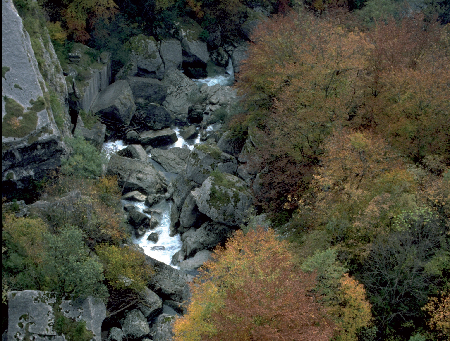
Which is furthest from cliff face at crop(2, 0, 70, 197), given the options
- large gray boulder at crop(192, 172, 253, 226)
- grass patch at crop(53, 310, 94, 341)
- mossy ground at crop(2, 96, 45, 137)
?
grass patch at crop(53, 310, 94, 341)

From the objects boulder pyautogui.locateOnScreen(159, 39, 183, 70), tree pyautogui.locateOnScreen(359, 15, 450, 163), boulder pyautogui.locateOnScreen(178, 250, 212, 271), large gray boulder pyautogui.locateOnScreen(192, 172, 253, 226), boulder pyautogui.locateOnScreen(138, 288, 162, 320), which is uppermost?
tree pyautogui.locateOnScreen(359, 15, 450, 163)

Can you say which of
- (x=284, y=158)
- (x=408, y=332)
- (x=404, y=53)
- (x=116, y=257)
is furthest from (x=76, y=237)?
(x=404, y=53)

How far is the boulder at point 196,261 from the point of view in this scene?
26438mm

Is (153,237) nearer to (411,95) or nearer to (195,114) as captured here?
(195,114)

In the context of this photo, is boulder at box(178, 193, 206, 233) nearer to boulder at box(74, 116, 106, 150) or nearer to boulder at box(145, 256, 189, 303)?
boulder at box(145, 256, 189, 303)

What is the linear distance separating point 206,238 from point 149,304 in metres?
6.88

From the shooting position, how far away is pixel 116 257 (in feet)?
73.7

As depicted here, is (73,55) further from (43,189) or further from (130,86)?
(43,189)

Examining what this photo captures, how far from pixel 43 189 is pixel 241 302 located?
18.3 m

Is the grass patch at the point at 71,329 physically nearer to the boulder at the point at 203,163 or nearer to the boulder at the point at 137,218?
the boulder at the point at 137,218

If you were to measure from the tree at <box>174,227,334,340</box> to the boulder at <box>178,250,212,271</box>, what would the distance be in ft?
27.8

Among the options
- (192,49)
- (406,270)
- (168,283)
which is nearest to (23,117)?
(168,283)

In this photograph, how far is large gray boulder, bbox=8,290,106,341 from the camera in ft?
58.4

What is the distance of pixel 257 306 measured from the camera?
1403 cm
